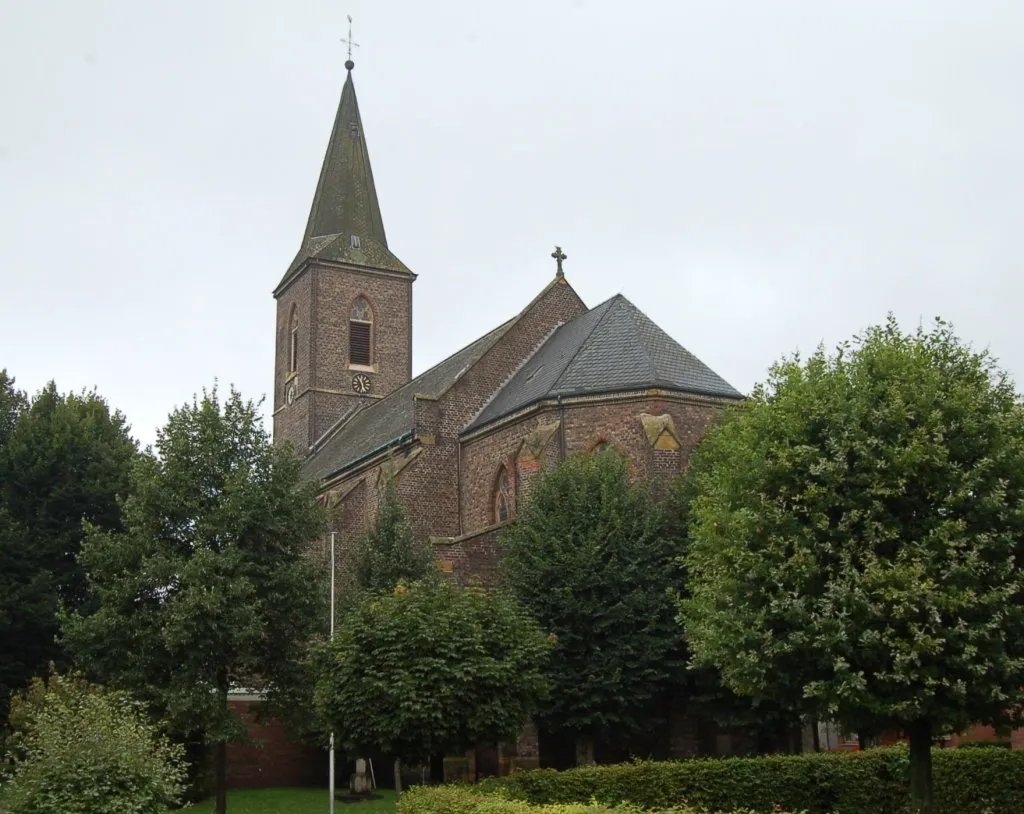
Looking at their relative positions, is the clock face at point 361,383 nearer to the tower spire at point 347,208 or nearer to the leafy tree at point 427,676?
the tower spire at point 347,208

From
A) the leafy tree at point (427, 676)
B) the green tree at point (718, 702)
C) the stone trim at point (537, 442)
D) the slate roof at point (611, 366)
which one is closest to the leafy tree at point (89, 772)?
the leafy tree at point (427, 676)

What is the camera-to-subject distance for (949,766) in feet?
76.0

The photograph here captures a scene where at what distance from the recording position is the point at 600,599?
95.1ft

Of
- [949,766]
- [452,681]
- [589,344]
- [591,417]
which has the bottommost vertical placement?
[949,766]

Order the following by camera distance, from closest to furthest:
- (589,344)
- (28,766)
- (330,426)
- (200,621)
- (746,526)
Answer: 1. (28,766)
2. (746,526)
3. (200,621)
4. (589,344)
5. (330,426)

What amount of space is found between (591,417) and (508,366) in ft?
23.9

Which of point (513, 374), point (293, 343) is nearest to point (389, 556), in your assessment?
point (513, 374)

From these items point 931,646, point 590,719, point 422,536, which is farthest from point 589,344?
point 931,646

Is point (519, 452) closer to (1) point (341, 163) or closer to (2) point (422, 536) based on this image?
(2) point (422, 536)

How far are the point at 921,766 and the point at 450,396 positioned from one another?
22897 millimetres

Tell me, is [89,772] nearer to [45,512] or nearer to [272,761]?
[45,512]

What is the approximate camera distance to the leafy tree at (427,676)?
22.7 m

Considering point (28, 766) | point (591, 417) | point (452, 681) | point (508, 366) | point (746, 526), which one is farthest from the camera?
point (508, 366)

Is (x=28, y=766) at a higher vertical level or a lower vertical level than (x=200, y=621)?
lower
